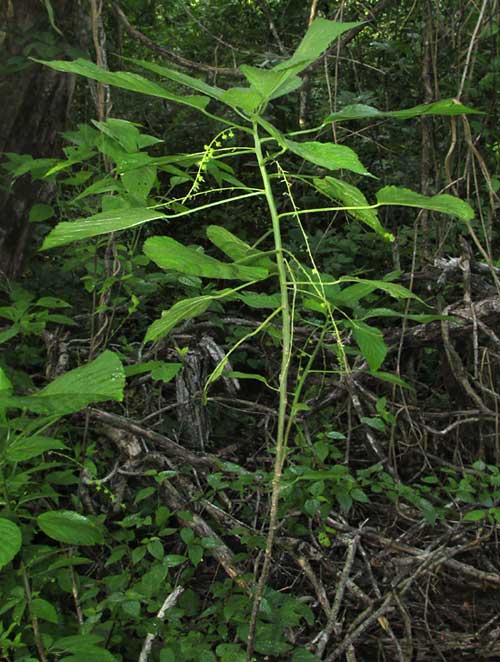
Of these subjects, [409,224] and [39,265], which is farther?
[409,224]

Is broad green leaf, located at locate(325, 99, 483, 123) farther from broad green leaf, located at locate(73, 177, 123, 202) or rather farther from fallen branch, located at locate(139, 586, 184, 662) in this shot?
fallen branch, located at locate(139, 586, 184, 662)

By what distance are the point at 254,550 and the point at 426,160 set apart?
1331 millimetres

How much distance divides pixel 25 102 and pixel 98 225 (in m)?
2.01

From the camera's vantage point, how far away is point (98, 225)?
0.91 metres

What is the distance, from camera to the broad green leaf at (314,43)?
2.70 feet

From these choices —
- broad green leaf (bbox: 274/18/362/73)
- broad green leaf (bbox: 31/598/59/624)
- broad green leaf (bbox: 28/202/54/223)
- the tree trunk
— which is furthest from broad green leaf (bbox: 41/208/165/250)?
the tree trunk

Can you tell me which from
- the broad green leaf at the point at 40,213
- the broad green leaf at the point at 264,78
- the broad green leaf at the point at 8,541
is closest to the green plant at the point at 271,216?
the broad green leaf at the point at 264,78

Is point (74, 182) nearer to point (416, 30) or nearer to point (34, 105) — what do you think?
point (34, 105)

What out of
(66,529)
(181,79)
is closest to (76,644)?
(66,529)

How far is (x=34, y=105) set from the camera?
2719mm

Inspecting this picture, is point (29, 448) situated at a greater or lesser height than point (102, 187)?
lesser

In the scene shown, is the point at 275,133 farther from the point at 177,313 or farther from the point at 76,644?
the point at 76,644

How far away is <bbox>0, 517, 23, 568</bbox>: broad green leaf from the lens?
1.04m

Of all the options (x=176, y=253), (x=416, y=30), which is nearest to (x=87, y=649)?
(x=176, y=253)
